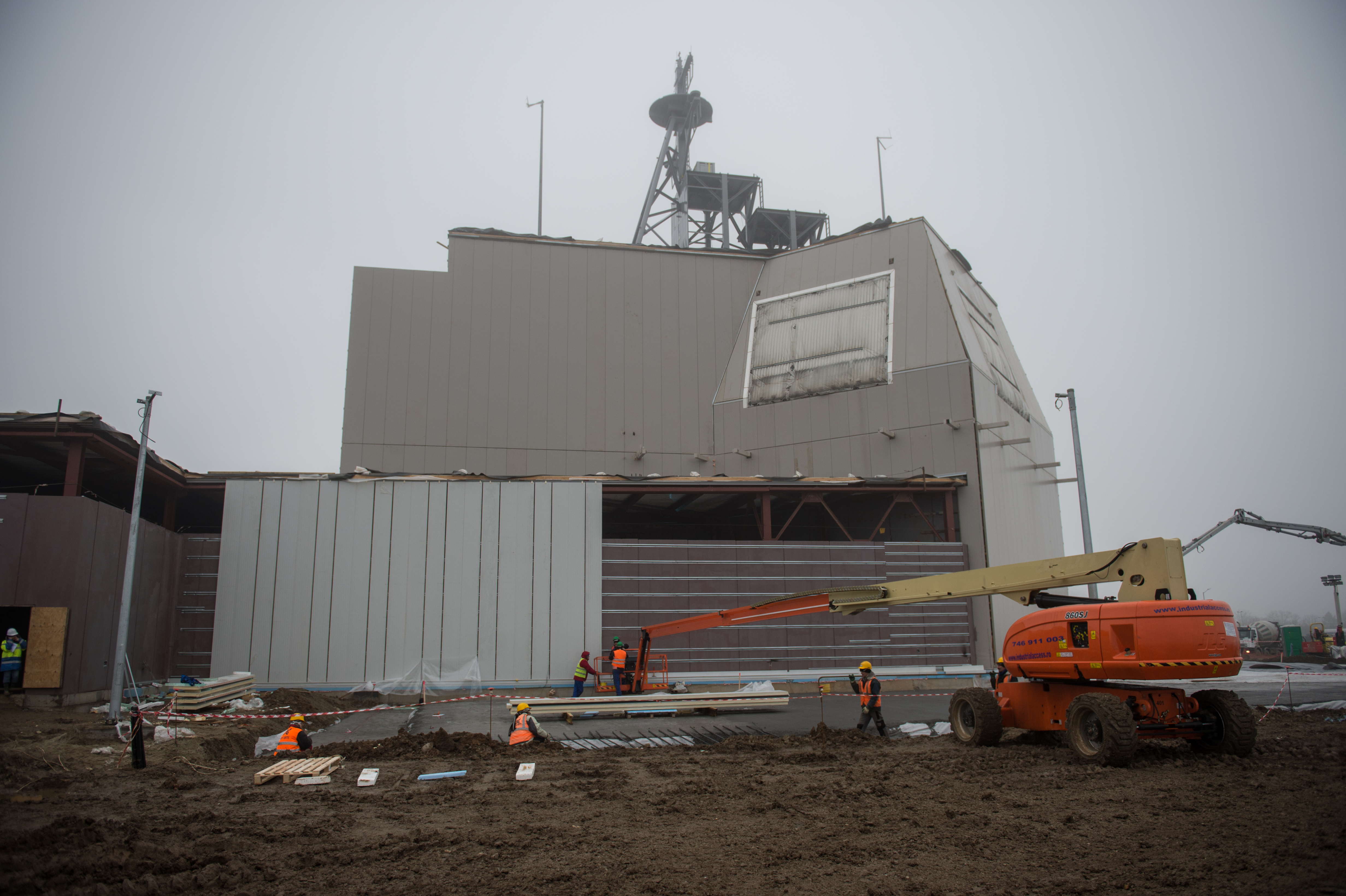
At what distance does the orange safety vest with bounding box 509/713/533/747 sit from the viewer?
42.2 feet

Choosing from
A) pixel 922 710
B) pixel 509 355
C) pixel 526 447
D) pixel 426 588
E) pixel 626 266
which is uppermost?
pixel 626 266

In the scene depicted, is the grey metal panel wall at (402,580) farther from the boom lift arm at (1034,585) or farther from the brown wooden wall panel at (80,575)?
the boom lift arm at (1034,585)

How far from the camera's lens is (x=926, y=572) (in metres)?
24.6

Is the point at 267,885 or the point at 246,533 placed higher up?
the point at 246,533

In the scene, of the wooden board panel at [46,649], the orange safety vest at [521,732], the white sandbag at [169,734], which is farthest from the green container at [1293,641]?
the wooden board panel at [46,649]

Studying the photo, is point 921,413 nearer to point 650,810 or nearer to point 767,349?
point 767,349

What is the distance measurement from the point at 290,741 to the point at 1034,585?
11.0m

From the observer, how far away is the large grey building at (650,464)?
71.7 ft

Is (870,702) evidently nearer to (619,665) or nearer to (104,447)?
(619,665)

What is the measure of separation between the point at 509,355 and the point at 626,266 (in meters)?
5.69

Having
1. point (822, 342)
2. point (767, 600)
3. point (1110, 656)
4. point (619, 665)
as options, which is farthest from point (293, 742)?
point (822, 342)

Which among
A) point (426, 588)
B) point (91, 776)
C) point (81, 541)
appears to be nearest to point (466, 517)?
point (426, 588)

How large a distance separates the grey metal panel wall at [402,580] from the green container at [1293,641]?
37513mm

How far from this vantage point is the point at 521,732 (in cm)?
1292
